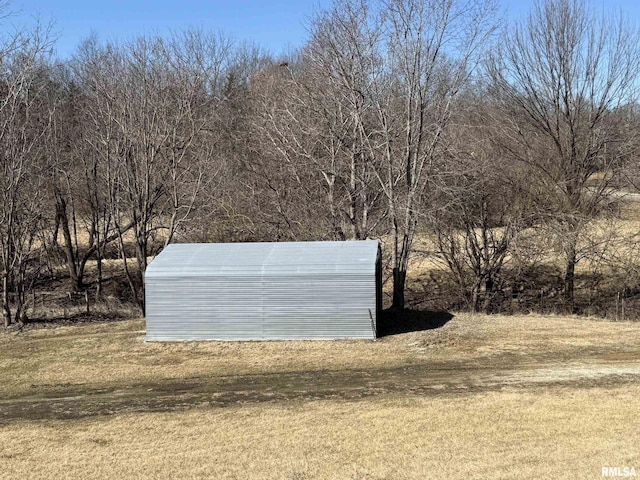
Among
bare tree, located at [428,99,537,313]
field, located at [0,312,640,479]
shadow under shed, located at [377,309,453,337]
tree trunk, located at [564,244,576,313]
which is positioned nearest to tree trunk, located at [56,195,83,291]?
field, located at [0,312,640,479]

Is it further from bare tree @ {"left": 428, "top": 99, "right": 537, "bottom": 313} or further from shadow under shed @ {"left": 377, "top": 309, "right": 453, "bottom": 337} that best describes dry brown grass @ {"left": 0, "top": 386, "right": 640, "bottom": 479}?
bare tree @ {"left": 428, "top": 99, "right": 537, "bottom": 313}

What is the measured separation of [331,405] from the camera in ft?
34.7

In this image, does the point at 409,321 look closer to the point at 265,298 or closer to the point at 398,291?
the point at 398,291

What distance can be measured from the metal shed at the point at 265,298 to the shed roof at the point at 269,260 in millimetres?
24

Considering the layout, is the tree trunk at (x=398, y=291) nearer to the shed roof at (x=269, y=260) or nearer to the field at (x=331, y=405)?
the field at (x=331, y=405)

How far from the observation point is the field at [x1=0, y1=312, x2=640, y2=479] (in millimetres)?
8375

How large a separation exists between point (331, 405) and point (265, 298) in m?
4.84

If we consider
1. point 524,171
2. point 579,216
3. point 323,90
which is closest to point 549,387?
point 579,216

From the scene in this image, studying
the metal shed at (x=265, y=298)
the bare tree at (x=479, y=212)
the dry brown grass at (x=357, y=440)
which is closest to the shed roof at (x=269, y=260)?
the metal shed at (x=265, y=298)

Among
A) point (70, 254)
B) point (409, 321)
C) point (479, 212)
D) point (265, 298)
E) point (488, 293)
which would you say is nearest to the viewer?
point (265, 298)

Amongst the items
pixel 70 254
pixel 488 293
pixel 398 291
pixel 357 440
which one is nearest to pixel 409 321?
pixel 398 291

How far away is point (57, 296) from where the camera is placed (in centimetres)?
2441

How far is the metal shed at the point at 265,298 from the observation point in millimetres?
14734

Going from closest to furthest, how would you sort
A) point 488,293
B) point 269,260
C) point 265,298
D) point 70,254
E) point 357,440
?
point 357,440 < point 265,298 < point 269,260 < point 488,293 < point 70,254
